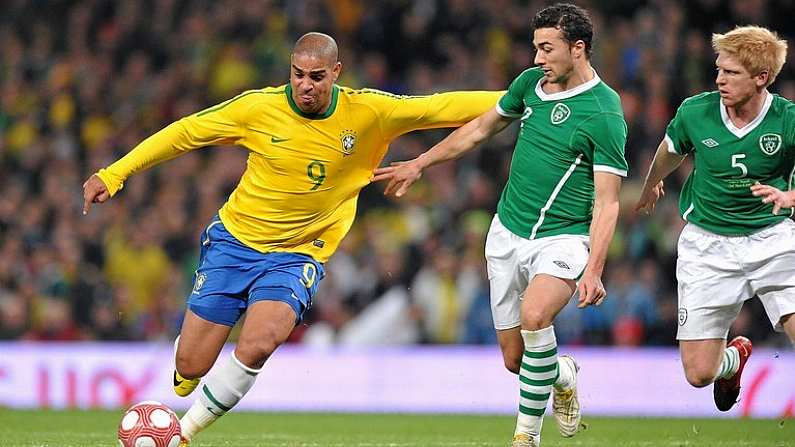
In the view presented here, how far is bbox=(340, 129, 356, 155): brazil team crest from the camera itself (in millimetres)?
7504

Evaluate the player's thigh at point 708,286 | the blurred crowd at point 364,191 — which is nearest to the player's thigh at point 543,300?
the player's thigh at point 708,286

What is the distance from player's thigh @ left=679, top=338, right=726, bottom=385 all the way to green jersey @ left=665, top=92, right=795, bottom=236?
648mm

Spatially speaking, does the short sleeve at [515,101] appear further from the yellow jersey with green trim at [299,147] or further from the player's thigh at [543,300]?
the player's thigh at [543,300]

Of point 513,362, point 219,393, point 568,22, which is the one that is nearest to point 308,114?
point 568,22

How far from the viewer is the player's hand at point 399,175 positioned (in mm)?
7438

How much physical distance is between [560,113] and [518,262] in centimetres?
88

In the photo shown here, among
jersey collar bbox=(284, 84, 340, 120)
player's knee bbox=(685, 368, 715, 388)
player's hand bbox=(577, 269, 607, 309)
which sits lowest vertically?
player's knee bbox=(685, 368, 715, 388)

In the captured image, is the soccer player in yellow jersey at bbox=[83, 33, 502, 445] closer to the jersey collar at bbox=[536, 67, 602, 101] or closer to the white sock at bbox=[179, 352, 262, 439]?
the white sock at bbox=[179, 352, 262, 439]

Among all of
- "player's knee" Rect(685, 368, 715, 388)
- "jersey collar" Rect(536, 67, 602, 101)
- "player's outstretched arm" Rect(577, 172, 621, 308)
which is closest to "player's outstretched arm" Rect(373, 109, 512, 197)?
"jersey collar" Rect(536, 67, 602, 101)

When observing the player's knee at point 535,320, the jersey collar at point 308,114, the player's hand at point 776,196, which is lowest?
the player's knee at point 535,320

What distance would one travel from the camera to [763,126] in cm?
702

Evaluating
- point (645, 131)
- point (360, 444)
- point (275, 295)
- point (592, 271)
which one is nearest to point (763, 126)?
point (592, 271)

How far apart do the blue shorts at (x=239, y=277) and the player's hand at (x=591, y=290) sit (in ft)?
5.18

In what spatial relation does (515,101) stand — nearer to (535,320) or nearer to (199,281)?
(535,320)
